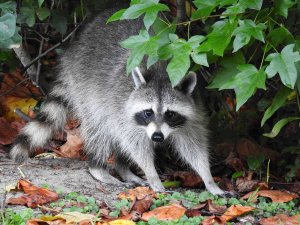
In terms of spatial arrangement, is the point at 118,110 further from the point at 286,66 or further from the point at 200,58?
the point at 286,66

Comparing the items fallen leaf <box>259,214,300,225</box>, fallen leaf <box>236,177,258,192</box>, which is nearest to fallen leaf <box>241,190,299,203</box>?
fallen leaf <box>236,177,258,192</box>

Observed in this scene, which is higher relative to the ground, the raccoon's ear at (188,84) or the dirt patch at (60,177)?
the raccoon's ear at (188,84)

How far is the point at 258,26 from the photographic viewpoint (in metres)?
3.63

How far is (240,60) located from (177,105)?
3.23 feet

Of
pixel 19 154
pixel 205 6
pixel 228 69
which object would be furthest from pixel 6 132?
pixel 205 6

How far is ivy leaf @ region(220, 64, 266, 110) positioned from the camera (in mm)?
3600

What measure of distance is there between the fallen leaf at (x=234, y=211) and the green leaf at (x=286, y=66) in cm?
94

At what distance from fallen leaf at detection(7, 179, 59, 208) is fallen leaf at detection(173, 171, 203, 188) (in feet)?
4.64

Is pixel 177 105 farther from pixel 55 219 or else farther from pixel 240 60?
pixel 55 219

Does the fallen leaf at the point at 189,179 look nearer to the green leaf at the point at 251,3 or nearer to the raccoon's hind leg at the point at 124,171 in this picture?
the raccoon's hind leg at the point at 124,171

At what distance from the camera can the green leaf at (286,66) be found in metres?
3.51

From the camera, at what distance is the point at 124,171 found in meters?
5.70

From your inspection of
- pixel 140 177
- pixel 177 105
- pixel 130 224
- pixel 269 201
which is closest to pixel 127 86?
pixel 177 105

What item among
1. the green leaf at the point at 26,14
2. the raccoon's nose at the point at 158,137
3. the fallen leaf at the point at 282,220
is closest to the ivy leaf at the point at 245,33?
the fallen leaf at the point at 282,220
